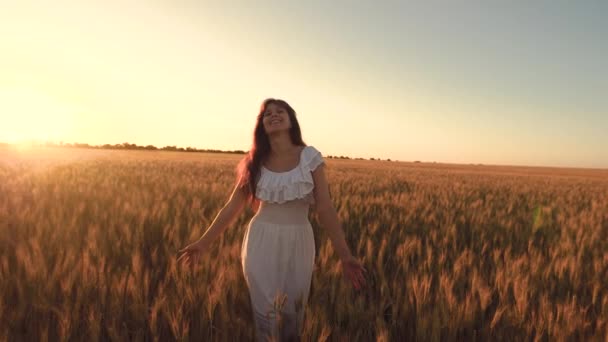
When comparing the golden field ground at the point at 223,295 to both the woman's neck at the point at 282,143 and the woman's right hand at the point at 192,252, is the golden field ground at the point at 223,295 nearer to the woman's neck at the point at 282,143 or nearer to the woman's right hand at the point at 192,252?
the woman's right hand at the point at 192,252

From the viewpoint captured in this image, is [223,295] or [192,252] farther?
[192,252]

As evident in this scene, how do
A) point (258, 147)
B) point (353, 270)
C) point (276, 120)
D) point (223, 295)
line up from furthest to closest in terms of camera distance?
point (258, 147), point (276, 120), point (353, 270), point (223, 295)

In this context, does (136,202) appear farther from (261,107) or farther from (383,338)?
(383,338)

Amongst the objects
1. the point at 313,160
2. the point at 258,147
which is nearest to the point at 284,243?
the point at 313,160

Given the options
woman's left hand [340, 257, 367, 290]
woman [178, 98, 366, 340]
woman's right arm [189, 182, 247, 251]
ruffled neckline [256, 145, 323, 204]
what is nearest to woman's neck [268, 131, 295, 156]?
woman [178, 98, 366, 340]

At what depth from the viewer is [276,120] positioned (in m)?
1.94

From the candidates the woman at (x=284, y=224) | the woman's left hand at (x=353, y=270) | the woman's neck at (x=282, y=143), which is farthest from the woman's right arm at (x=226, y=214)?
the woman's left hand at (x=353, y=270)

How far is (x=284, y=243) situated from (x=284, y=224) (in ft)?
0.30

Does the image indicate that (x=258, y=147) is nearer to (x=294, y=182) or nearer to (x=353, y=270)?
(x=294, y=182)

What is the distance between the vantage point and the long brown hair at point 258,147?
2.01m

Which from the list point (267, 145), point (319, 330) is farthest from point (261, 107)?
point (319, 330)

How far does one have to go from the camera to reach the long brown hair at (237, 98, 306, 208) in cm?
201

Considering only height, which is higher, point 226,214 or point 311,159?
point 311,159

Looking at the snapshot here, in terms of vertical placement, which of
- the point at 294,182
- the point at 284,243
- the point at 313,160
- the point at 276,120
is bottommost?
the point at 284,243
